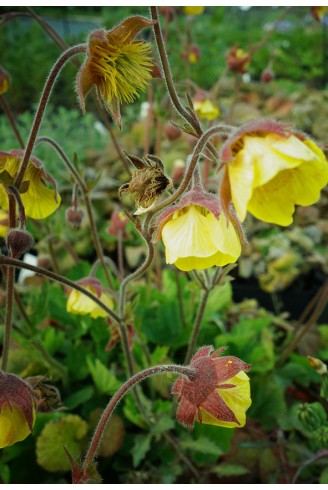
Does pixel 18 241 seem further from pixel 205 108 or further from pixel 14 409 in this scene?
pixel 205 108

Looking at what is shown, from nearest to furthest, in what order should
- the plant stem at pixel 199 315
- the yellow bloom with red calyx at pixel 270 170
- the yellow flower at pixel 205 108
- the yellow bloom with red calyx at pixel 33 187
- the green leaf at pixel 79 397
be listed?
the yellow bloom with red calyx at pixel 270 170
the yellow bloom with red calyx at pixel 33 187
the plant stem at pixel 199 315
the green leaf at pixel 79 397
the yellow flower at pixel 205 108

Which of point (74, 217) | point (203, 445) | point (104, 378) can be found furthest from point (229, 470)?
point (74, 217)

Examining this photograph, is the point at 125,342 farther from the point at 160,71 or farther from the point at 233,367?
the point at 160,71

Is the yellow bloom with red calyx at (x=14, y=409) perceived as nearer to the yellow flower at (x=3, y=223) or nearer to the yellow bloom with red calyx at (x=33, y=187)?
the yellow bloom with red calyx at (x=33, y=187)

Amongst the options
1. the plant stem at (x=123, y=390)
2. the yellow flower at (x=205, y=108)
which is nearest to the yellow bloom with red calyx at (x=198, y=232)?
the plant stem at (x=123, y=390)

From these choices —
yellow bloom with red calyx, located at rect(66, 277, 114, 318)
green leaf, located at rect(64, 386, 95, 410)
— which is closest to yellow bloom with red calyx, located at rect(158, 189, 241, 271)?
yellow bloom with red calyx, located at rect(66, 277, 114, 318)

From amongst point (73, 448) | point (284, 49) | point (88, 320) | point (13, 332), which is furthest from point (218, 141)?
point (284, 49)
